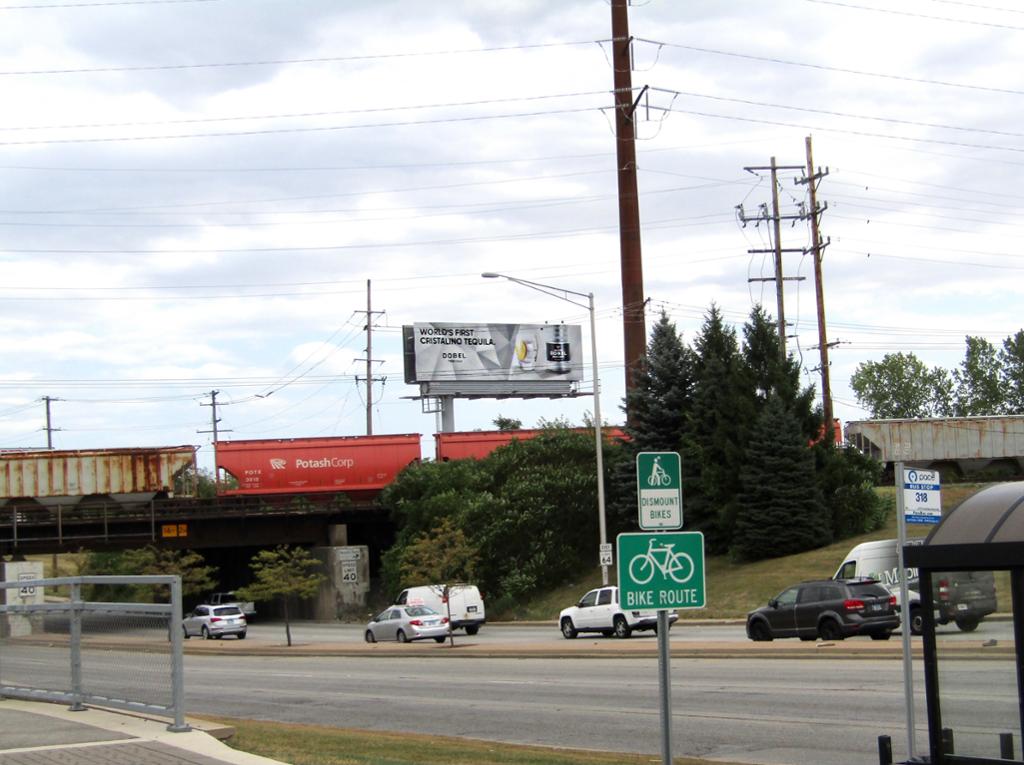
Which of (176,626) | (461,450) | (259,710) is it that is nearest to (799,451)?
(461,450)

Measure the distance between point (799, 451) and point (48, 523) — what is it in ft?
113

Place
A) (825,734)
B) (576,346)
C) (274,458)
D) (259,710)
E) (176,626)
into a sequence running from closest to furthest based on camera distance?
1. (176,626)
2. (825,734)
3. (259,710)
4. (274,458)
5. (576,346)

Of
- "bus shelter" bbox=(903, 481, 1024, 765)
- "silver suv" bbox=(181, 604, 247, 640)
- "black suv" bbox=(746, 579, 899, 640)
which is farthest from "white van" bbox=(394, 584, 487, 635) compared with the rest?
"bus shelter" bbox=(903, 481, 1024, 765)

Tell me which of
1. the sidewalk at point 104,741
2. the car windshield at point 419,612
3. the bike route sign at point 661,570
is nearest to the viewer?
the bike route sign at point 661,570

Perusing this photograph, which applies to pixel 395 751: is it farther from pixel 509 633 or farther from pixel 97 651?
pixel 509 633

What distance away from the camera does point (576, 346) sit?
83.8 meters

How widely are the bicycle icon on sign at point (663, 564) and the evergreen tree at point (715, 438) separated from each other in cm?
4232

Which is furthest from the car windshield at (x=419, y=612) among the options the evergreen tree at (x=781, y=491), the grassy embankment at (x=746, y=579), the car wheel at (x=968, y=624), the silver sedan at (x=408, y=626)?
the car wheel at (x=968, y=624)

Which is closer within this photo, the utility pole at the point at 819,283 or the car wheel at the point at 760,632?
the car wheel at the point at 760,632

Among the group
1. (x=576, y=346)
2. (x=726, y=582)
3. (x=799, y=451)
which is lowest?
(x=726, y=582)

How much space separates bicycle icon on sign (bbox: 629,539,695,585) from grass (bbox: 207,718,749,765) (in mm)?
4750

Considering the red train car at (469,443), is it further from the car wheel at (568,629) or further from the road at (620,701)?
the road at (620,701)

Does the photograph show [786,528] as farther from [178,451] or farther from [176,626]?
[176,626]

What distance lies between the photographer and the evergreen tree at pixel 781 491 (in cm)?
4906
